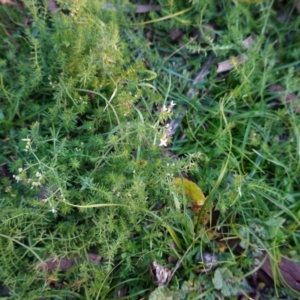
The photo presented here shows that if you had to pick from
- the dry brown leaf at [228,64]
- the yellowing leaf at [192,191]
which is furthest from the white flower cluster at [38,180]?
A: the dry brown leaf at [228,64]

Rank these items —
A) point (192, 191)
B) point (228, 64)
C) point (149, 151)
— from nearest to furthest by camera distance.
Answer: point (149, 151) → point (192, 191) → point (228, 64)

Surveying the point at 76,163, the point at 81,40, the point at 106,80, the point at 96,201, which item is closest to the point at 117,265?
the point at 96,201

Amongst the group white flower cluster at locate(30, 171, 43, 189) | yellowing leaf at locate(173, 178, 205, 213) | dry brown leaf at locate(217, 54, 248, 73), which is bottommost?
yellowing leaf at locate(173, 178, 205, 213)

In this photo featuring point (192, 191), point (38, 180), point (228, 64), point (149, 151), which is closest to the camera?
point (38, 180)

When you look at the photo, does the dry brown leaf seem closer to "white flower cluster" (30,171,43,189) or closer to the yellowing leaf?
the yellowing leaf

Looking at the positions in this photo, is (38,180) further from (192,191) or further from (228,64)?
(228,64)

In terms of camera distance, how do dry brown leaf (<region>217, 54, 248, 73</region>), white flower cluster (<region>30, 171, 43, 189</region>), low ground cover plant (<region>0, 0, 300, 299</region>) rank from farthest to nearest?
dry brown leaf (<region>217, 54, 248, 73</region>) → low ground cover plant (<region>0, 0, 300, 299</region>) → white flower cluster (<region>30, 171, 43, 189</region>)

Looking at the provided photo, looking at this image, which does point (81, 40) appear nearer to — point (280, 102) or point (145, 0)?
point (145, 0)

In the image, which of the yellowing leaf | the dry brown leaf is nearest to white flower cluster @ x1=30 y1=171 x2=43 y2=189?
the yellowing leaf

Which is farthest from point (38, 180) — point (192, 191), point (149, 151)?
point (192, 191)

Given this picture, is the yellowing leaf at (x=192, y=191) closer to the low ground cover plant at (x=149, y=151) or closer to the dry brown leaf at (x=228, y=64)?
the low ground cover plant at (x=149, y=151)
